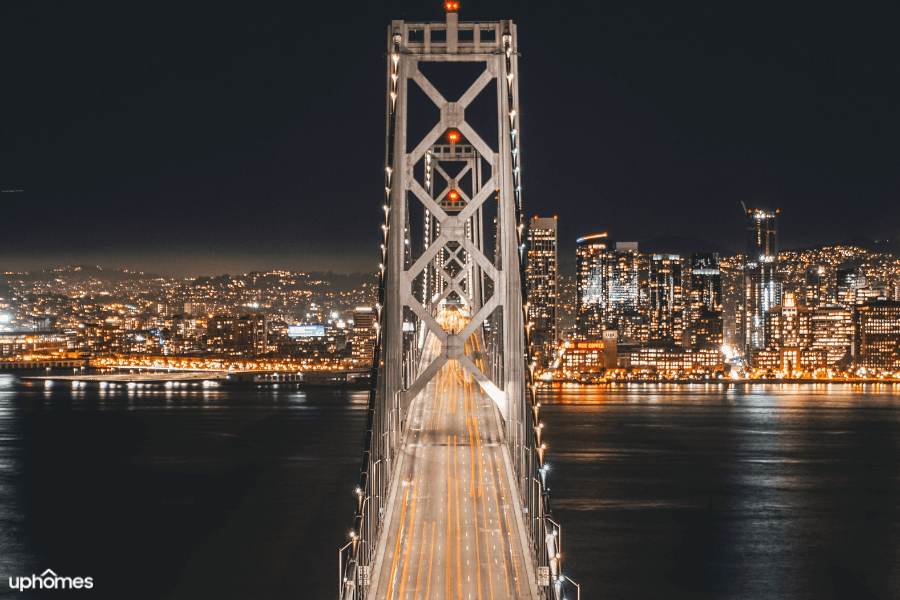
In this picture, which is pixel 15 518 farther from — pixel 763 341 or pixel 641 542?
pixel 763 341

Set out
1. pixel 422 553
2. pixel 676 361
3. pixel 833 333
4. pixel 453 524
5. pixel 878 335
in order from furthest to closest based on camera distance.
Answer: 1. pixel 833 333
2. pixel 878 335
3. pixel 676 361
4. pixel 453 524
5. pixel 422 553

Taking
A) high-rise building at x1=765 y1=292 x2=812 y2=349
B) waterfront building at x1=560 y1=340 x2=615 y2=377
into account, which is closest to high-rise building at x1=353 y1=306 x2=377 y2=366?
waterfront building at x1=560 y1=340 x2=615 y2=377

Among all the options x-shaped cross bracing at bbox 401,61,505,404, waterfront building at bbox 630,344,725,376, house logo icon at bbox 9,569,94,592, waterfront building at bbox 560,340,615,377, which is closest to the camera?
x-shaped cross bracing at bbox 401,61,505,404

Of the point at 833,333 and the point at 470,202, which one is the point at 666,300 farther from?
the point at 470,202

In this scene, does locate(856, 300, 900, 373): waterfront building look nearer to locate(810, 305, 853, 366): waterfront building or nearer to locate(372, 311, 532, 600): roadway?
locate(810, 305, 853, 366): waterfront building

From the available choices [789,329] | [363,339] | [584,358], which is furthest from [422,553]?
[789,329]

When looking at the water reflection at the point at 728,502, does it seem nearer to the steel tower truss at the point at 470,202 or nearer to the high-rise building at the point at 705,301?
the steel tower truss at the point at 470,202

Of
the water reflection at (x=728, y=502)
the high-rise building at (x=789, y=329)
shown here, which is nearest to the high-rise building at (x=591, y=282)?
the high-rise building at (x=789, y=329)
